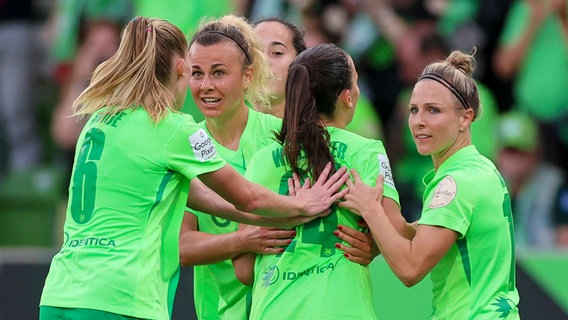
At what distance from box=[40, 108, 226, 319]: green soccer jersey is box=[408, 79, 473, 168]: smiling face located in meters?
0.85

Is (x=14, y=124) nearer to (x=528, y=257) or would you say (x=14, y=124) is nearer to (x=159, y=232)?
(x=528, y=257)

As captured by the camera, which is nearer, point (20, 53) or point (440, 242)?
point (440, 242)

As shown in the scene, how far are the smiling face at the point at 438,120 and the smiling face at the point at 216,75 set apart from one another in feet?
3.04

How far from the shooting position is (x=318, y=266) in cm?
440

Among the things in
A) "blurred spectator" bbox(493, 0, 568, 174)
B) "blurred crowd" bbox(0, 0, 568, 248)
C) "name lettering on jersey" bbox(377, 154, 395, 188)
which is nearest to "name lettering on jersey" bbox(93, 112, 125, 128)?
"name lettering on jersey" bbox(377, 154, 395, 188)

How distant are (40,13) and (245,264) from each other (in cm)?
600

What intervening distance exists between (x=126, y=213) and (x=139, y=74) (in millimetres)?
553

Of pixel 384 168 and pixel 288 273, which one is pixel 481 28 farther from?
pixel 288 273

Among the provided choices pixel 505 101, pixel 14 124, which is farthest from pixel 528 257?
pixel 14 124

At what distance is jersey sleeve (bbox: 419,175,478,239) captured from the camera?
14.3ft

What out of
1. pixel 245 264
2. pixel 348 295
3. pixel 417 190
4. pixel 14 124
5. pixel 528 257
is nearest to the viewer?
pixel 348 295

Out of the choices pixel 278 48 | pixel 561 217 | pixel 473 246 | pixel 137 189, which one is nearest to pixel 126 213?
pixel 137 189

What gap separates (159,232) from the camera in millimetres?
4406

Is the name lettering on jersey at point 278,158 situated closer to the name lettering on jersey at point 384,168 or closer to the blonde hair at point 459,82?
the name lettering on jersey at point 384,168
